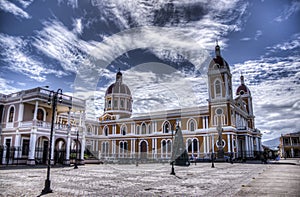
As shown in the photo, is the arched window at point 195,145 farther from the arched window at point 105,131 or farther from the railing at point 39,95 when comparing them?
the arched window at point 105,131

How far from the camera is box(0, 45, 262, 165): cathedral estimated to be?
25094mm

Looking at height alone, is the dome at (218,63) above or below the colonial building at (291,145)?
above

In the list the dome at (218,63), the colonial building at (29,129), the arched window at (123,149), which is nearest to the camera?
the colonial building at (29,129)

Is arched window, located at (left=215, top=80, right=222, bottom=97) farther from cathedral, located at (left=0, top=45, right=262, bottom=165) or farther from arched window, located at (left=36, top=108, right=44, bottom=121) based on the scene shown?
arched window, located at (left=36, top=108, right=44, bottom=121)

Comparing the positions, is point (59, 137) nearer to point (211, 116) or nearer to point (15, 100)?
point (15, 100)

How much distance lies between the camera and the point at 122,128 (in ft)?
159

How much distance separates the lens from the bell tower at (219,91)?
1467 inches

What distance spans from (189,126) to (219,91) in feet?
25.1

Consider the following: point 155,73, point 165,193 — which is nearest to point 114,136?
point 155,73

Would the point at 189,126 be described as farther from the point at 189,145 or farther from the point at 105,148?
the point at 105,148

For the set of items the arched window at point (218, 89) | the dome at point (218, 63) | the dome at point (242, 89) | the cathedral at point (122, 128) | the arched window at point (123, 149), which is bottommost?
the arched window at point (123, 149)

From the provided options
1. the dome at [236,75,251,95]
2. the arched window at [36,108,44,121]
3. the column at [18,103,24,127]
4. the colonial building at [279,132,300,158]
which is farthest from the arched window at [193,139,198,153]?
the colonial building at [279,132,300,158]

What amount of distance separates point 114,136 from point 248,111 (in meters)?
28.6

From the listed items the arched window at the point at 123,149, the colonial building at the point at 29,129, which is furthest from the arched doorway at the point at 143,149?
the colonial building at the point at 29,129
